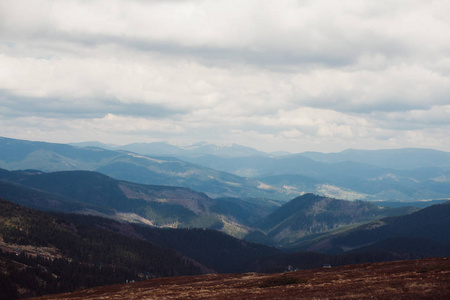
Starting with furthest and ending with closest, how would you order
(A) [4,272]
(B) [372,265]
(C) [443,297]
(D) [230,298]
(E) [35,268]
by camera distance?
1. (E) [35,268]
2. (A) [4,272]
3. (B) [372,265]
4. (D) [230,298]
5. (C) [443,297]

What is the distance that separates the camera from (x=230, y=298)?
72.9m

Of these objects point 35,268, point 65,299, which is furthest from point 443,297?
point 35,268

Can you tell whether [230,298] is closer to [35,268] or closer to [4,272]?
[4,272]

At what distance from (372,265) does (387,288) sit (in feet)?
185

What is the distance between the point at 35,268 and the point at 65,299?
96.1 m

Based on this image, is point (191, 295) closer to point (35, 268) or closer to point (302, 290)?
point (302, 290)

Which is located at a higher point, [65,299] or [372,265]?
[372,265]

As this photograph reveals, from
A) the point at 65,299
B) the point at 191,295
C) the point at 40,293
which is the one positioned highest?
the point at 191,295

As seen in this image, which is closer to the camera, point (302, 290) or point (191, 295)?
point (302, 290)

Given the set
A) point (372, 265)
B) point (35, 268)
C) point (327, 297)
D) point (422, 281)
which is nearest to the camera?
point (327, 297)

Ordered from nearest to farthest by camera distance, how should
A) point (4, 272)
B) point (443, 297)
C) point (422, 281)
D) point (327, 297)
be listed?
point (443, 297)
point (327, 297)
point (422, 281)
point (4, 272)

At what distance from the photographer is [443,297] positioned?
175ft

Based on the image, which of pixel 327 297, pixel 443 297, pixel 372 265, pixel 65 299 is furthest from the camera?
pixel 372 265

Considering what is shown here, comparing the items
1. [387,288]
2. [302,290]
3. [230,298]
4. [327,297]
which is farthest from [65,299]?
[387,288]
